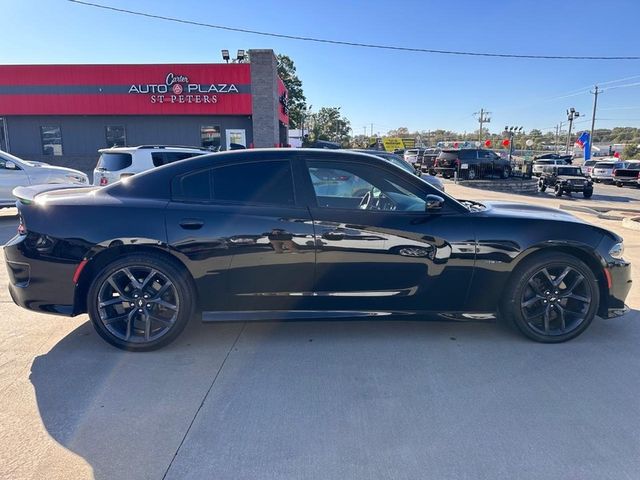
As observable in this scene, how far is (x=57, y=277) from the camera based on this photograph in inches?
135

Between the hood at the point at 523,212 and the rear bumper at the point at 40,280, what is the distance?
350 centimetres

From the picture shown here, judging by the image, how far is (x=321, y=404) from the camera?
2.83 meters

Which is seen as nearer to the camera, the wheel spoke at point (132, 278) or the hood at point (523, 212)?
the wheel spoke at point (132, 278)

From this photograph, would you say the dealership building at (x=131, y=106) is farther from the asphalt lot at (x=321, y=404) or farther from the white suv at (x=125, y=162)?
the asphalt lot at (x=321, y=404)

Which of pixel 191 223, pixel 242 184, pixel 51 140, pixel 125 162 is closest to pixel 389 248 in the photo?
pixel 242 184

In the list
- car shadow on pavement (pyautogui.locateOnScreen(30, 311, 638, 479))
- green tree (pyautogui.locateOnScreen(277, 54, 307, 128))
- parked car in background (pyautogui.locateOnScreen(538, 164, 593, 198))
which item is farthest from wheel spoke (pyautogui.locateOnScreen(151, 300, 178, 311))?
green tree (pyautogui.locateOnScreen(277, 54, 307, 128))

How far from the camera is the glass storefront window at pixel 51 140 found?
25.3m

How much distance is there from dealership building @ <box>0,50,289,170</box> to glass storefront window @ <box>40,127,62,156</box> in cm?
5

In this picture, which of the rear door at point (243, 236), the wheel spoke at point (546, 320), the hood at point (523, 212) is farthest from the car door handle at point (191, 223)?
the wheel spoke at point (546, 320)

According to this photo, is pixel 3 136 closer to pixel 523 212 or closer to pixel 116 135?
pixel 116 135

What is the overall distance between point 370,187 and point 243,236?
1.16 metres

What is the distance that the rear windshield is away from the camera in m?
9.95

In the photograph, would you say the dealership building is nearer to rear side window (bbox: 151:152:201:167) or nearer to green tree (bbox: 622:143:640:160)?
rear side window (bbox: 151:152:201:167)

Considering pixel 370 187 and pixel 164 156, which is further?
pixel 164 156
